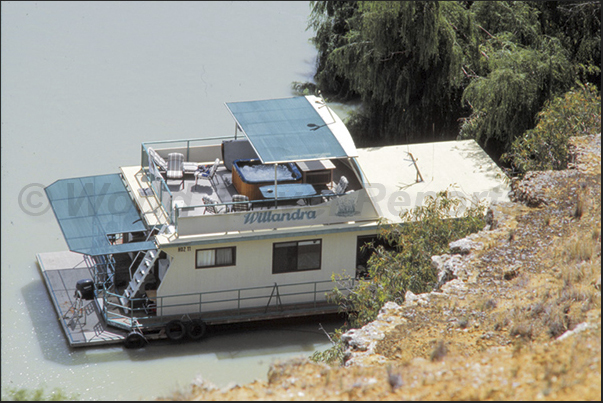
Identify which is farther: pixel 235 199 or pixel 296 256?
pixel 296 256

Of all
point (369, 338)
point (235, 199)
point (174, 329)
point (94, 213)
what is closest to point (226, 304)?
point (174, 329)

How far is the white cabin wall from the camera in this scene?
78.1 ft

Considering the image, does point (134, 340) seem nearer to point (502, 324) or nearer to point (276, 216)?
point (276, 216)

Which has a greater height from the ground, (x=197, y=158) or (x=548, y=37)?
(x=548, y=37)

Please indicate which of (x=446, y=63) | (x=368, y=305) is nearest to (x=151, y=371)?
(x=368, y=305)

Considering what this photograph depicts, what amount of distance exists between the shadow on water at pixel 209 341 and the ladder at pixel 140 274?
1.40 m

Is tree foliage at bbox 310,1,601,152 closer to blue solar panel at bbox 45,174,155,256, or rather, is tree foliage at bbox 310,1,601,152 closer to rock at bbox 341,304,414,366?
blue solar panel at bbox 45,174,155,256

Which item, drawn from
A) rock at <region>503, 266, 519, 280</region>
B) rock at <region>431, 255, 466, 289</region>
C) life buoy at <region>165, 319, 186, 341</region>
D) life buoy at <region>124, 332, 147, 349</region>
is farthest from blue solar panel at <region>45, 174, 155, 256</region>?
rock at <region>503, 266, 519, 280</region>

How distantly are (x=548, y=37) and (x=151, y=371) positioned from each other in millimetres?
18802

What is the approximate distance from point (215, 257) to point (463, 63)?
42.9 ft

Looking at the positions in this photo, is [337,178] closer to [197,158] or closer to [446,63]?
[197,158]

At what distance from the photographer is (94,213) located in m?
25.3

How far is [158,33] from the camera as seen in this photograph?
148 feet

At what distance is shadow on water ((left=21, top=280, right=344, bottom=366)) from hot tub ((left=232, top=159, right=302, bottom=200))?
375 cm
